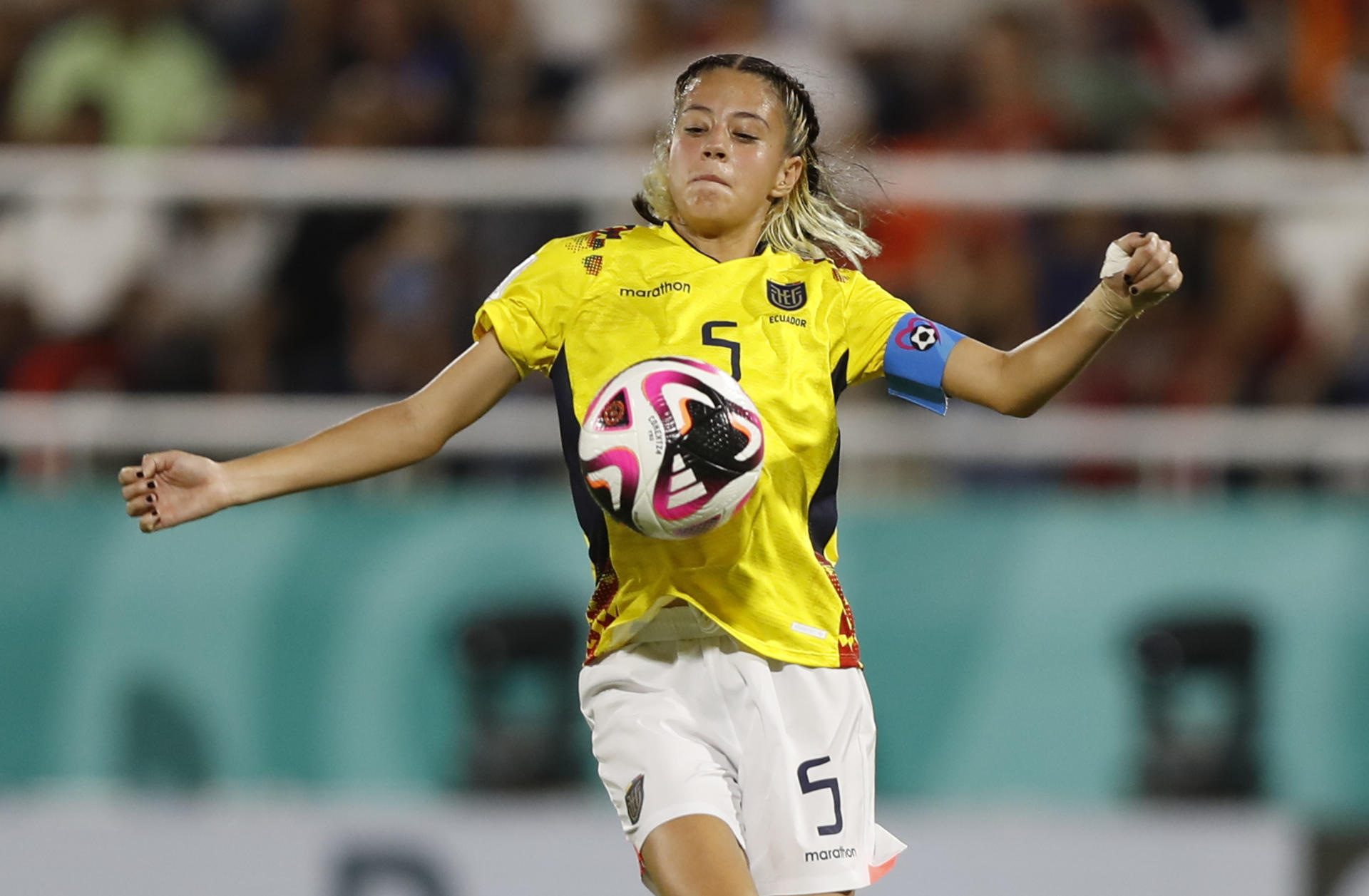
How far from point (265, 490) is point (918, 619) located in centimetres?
353

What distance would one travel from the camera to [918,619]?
705 cm

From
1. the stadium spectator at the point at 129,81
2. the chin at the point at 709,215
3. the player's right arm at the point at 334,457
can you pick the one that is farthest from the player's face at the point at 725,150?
the stadium spectator at the point at 129,81

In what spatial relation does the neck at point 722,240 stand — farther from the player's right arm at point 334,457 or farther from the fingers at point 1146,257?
the fingers at point 1146,257

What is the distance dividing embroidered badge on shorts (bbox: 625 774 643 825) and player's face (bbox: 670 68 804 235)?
1.16 m

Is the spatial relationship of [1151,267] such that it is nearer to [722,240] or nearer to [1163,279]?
[1163,279]

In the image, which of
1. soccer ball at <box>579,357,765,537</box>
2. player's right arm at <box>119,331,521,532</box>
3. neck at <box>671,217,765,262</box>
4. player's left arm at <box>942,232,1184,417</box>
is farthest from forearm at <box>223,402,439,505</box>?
player's left arm at <box>942,232,1184,417</box>

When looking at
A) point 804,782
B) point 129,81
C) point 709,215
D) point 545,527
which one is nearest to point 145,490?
point 709,215

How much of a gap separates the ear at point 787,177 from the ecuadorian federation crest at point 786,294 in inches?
10.2

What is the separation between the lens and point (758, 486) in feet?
13.2

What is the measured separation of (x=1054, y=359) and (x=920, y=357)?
0.29m

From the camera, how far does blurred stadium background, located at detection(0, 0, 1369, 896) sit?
6.87 m

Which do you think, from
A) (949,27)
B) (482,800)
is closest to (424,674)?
(482,800)

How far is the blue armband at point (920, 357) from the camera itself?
4.14 meters

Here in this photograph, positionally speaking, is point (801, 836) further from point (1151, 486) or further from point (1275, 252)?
point (1275, 252)
